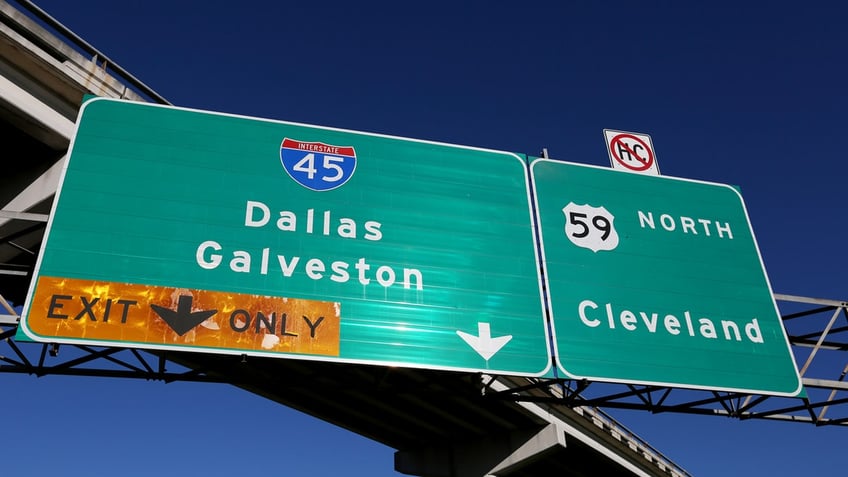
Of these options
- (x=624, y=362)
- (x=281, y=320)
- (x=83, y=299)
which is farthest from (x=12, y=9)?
(x=624, y=362)

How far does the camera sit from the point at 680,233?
11492 millimetres

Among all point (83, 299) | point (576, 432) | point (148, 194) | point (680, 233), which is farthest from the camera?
point (576, 432)

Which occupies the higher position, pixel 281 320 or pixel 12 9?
pixel 12 9

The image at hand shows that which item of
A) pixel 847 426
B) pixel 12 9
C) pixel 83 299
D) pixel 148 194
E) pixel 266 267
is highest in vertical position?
pixel 12 9

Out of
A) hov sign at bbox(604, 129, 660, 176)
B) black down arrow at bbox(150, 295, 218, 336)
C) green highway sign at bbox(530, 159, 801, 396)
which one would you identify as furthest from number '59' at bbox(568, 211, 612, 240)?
black down arrow at bbox(150, 295, 218, 336)

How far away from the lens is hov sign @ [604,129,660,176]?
12.3 metres

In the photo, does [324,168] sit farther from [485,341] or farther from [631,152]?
[631,152]

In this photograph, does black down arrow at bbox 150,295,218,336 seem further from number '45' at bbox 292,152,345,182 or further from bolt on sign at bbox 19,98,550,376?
number '45' at bbox 292,152,345,182

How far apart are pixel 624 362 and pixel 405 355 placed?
309 centimetres

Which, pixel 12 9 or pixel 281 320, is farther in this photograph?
pixel 12 9

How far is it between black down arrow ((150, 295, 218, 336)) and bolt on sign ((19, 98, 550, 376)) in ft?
0.04

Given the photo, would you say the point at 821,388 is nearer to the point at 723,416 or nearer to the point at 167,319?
the point at 723,416

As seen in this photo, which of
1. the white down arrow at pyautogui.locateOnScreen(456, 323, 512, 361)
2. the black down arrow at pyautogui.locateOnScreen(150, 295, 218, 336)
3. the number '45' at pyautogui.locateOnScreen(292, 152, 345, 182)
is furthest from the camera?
the number '45' at pyautogui.locateOnScreen(292, 152, 345, 182)

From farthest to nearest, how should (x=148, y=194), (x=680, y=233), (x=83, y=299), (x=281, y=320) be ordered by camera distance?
1. (x=680, y=233)
2. (x=148, y=194)
3. (x=281, y=320)
4. (x=83, y=299)
